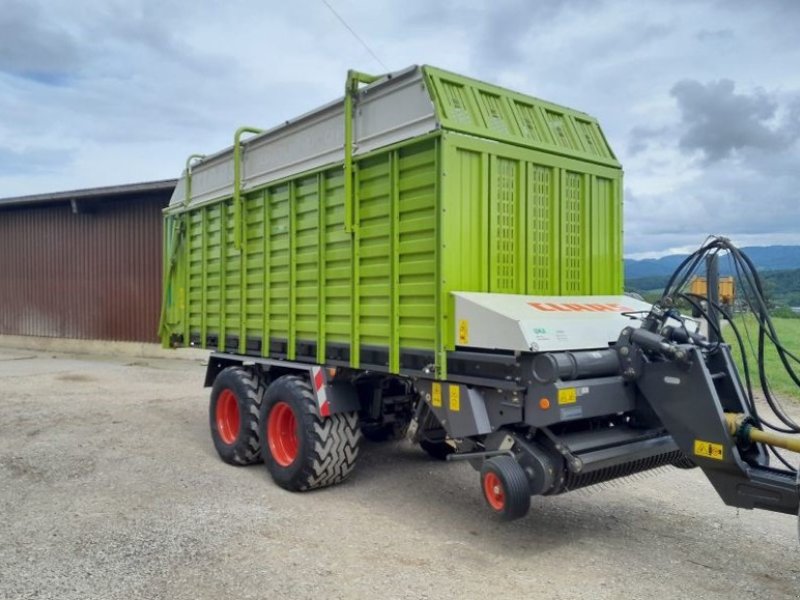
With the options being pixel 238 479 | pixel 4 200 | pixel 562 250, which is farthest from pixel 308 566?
pixel 4 200

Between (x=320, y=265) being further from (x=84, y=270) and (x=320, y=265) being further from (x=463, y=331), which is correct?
(x=84, y=270)

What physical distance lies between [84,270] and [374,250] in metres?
15.4

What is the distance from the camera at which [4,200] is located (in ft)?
64.0

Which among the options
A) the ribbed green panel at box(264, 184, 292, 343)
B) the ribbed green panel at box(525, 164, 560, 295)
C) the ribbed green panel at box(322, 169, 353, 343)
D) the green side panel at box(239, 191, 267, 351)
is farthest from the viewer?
the green side panel at box(239, 191, 267, 351)

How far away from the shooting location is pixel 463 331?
461cm

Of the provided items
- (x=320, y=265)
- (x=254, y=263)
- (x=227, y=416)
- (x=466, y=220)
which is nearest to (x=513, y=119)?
(x=466, y=220)

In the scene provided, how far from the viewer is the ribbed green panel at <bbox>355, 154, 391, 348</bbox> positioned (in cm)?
525

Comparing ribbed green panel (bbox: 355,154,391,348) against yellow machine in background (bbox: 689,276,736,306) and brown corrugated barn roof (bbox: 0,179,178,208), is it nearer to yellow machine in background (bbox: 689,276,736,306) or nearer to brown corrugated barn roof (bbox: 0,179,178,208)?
yellow machine in background (bbox: 689,276,736,306)

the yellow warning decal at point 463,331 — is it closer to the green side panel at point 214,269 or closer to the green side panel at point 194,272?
the green side panel at point 214,269

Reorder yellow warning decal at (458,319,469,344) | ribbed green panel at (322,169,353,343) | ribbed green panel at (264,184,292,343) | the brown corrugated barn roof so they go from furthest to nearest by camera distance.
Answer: the brown corrugated barn roof, ribbed green panel at (264,184,292,343), ribbed green panel at (322,169,353,343), yellow warning decal at (458,319,469,344)

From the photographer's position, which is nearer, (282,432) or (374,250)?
(374,250)

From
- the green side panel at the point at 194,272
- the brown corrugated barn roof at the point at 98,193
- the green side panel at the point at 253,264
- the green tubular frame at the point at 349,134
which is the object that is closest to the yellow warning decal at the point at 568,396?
the green tubular frame at the point at 349,134

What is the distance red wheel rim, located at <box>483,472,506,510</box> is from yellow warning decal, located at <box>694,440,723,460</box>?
3.82 ft

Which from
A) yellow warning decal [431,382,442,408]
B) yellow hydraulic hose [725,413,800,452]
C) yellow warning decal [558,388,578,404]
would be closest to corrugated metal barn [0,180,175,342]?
yellow warning decal [431,382,442,408]
